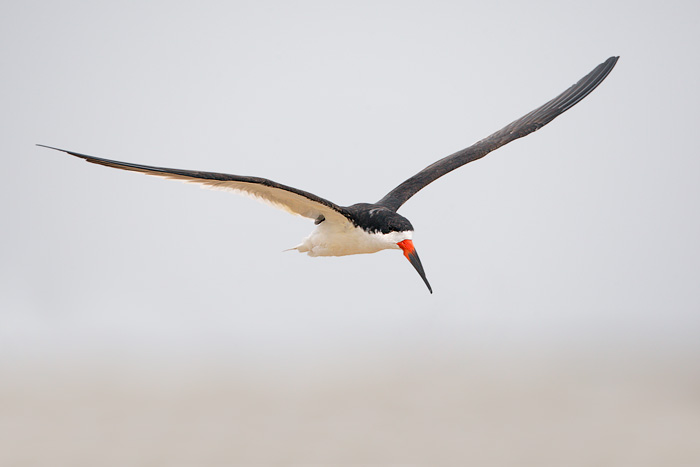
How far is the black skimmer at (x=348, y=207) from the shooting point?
6555mm

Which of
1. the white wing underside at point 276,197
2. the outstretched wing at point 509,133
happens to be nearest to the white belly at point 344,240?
the white wing underside at point 276,197

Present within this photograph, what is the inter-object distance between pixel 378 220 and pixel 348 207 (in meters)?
0.54

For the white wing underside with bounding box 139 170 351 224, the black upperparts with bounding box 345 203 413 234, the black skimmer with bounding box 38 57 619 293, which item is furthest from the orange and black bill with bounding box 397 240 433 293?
the white wing underside with bounding box 139 170 351 224

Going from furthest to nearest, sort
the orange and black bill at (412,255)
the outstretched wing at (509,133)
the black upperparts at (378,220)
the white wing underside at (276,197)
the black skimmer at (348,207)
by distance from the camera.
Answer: the outstretched wing at (509,133)
the orange and black bill at (412,255)
the black upperparts at (378,220)
the white wing underside at (276,197)
the black skimmer at (348,207)

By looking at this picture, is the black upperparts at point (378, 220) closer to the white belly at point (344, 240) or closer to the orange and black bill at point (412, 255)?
the white belly at point (344, 240)

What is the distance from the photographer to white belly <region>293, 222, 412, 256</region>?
7754mm

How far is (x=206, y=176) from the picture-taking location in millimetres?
6414

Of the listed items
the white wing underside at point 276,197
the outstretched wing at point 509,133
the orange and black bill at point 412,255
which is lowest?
the orange and black bill at point 412,255

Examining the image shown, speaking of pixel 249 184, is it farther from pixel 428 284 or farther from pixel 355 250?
pixel 428 284

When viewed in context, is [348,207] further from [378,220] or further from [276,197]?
[276,197]

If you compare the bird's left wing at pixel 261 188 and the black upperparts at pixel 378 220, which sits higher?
the bird's left wing at pixel 261 188

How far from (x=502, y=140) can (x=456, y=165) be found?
86cm

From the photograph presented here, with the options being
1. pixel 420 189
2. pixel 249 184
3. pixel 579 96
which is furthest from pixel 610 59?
pixel 249 184

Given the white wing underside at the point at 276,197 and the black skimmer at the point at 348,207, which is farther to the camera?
the white wing underside at the point at 276,197
